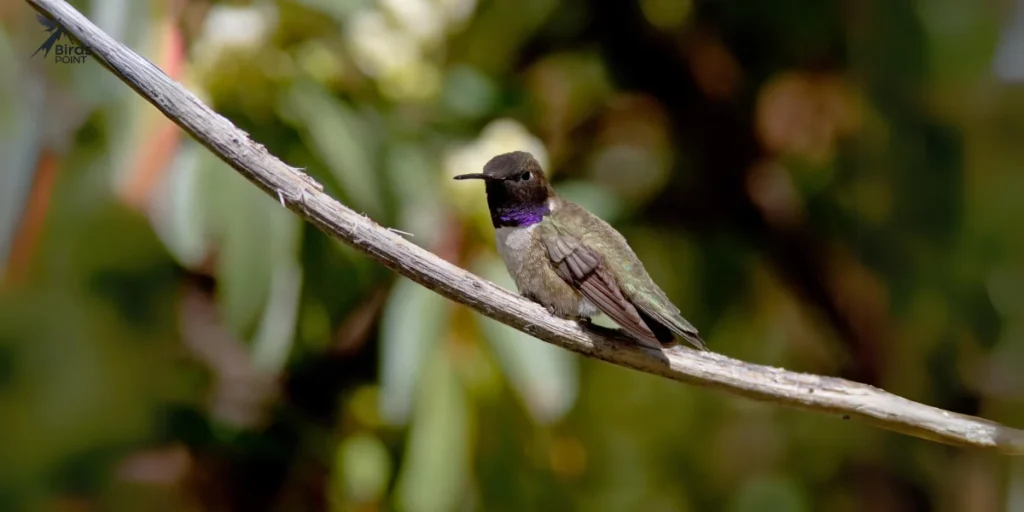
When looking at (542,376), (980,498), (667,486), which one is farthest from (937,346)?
(542,376)

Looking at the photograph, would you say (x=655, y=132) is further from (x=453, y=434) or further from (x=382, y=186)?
(x=453, y=434)

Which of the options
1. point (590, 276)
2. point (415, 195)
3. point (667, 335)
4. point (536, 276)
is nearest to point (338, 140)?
point (415, 195)

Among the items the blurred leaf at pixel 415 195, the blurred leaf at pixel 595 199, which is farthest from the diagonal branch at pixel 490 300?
the blurred leaf at pixel 595 199

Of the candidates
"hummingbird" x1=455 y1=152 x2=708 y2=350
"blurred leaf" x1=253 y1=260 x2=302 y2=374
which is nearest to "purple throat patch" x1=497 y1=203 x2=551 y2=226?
"hummingbird" x1=455 y1=152 x2=708 y2=350

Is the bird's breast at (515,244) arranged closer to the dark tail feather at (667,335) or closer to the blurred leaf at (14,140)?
the dark tail feather at (667,335)

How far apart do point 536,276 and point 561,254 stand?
0.20 ft

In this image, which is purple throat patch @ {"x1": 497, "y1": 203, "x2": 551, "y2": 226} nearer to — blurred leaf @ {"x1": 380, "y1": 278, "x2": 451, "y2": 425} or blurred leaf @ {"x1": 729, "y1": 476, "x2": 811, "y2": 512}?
blurred leaf @ {"x1": 380, "y1": 278, "x2": 451, "y2": 425}

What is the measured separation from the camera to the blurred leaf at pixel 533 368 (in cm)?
179

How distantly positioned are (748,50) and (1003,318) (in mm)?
909

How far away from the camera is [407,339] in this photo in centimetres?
182

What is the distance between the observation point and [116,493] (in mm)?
2203

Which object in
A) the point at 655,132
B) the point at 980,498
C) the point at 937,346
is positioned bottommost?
the point at 980,498

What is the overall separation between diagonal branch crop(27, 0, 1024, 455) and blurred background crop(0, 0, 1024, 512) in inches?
22.6

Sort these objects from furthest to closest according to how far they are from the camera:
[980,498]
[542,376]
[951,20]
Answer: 1. [980,498]
2. [951,20]
3. [542,376]
